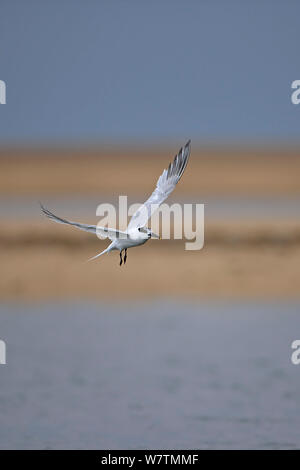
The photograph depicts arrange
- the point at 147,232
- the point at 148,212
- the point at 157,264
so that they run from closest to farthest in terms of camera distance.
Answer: the point at 147,232
the point at 148,212
the point at 157,264

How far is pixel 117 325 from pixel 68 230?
16.2ft

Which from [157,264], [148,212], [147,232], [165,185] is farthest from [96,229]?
[157,264]

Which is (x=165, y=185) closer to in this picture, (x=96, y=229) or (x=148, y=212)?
(x=148, y=212)

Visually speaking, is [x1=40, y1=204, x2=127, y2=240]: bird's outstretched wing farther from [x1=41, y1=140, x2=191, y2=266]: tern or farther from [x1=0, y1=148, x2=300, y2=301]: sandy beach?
[x1=0, y1=148, x2=300, y2=301]: sandy beach

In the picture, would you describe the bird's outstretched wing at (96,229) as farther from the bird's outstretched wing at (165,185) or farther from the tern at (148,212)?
the bird's outstretched wing at (165,185)

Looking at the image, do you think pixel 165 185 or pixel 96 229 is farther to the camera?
pixel 165 185

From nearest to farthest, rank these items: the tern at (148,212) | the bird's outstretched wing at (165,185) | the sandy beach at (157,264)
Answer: the tern at (148,212) < the bird's outstretched wing at (165,185) < the sandy beach at (157,264)

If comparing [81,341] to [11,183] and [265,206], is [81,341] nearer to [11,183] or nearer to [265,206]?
[265,206]

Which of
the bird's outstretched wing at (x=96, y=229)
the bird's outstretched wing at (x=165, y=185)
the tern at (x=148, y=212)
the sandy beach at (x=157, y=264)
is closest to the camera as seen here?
the bird's outstretched wing at (x=96, y=229)

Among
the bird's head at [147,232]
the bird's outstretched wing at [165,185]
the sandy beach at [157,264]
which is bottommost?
Answer: the bird's head at [147,232]

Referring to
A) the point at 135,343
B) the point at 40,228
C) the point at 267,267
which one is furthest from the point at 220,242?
the point at 135,343

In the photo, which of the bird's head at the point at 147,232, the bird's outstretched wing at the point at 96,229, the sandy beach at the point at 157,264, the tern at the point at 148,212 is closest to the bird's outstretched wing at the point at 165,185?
the tern at the point at 148,212

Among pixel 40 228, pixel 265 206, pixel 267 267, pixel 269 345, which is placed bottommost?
pixel 269 345
